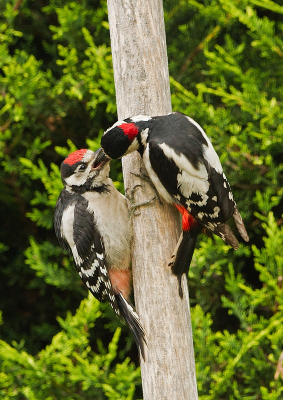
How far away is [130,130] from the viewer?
70.8 inches

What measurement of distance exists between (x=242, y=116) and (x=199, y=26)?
0.74 metres

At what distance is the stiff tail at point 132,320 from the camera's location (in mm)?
1913

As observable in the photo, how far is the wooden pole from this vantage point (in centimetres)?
186

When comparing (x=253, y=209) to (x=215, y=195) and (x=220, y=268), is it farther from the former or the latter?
(x=215, y=195)

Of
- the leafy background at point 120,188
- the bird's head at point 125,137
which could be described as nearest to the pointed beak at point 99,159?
the bird's head at point 125,137

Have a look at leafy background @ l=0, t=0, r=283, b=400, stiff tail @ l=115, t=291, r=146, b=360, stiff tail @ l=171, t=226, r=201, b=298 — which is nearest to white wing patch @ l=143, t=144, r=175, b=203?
stiff tail @ l=171, t=226, r=201, b=298

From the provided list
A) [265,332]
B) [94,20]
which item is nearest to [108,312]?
[265,332]

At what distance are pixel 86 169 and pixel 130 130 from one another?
38 centimetres

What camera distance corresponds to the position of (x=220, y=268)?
8.89 ft

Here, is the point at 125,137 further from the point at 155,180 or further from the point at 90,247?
the point at 90,247

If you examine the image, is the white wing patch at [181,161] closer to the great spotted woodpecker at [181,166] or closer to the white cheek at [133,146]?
the great spotted woodpecker at [181,166]

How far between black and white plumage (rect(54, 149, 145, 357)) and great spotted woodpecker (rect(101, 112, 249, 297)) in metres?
0.27

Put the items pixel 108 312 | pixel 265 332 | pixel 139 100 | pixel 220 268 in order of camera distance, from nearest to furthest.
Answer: pixel 139 100, pixel 265 332, pixel 220 268, pixel 108 312

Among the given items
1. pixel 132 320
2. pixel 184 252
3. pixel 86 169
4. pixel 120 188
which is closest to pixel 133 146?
pixel 86 169
